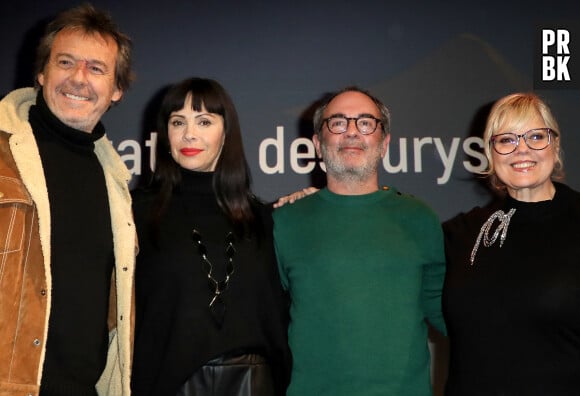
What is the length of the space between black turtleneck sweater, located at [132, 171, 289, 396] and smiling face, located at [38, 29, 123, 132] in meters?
0.49

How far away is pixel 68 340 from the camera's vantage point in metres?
1.94

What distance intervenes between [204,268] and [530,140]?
4.26 ft

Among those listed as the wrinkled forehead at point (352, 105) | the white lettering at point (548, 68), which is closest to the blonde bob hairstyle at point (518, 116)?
the wrinkled forehead at point (352, 105)

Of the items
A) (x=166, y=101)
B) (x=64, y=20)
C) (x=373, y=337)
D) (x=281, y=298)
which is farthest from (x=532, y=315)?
(x=64, y=20)

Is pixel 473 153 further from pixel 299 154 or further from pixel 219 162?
pixel 219 162

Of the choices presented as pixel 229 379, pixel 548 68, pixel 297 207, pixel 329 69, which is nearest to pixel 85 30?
pixel 297 207

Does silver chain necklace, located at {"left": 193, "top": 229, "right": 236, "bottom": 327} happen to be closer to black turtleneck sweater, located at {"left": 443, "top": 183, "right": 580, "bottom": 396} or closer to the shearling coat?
the shearling coat

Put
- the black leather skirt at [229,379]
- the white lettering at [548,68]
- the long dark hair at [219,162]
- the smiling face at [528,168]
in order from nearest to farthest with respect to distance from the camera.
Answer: the black leather skirt at [229,379] → the smiling face at [528,168] → the long dark hair at [219,162] → the white lettering at [548,68]

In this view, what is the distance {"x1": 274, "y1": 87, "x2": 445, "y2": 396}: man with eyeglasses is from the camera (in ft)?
7.53

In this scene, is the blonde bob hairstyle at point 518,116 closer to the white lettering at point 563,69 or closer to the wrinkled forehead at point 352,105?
the wrinkled forehead at point 352,105

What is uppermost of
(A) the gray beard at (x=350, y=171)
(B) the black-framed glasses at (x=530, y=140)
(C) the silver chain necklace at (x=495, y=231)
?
(B) the black-framed glasses at (x=530, y=140)

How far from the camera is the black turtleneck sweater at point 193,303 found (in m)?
2.19

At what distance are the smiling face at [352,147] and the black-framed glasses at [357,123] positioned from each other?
0.05 feet

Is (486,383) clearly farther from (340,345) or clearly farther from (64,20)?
(64,20)
